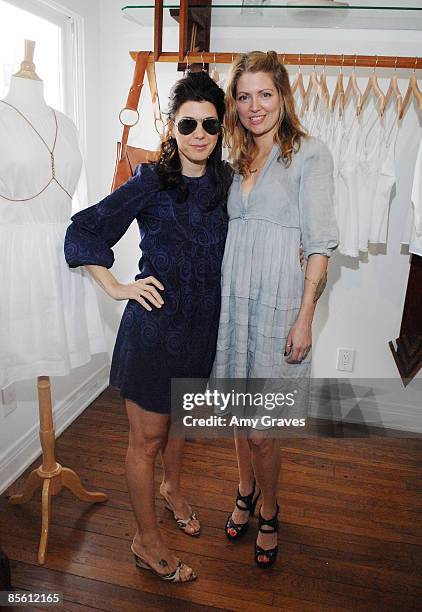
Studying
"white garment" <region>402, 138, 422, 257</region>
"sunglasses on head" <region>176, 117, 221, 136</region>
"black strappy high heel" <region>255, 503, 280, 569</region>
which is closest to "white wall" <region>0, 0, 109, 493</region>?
"black strappy high heel" <region>255, 503, 280, 569</region>

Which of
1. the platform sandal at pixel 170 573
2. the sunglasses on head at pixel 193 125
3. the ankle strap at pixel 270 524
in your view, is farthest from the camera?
the ankle strap at pixel 270 524

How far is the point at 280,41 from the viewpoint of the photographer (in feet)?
7.42

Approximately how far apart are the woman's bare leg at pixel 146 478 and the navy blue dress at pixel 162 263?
57 millimetres

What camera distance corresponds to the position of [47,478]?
1808mm

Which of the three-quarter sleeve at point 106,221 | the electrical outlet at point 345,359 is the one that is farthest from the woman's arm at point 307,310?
the electrical outlet at point 345,359

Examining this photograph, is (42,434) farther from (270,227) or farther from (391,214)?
(391,214)

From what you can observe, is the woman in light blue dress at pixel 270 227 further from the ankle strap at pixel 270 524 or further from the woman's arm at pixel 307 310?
the ankle strap at pixel 270 524

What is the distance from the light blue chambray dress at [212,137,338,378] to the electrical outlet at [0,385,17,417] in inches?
39.4

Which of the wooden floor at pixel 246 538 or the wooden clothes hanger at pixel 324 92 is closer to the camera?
the wooden floor at pixel 246 538

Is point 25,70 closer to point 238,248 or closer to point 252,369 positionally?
point 238,248

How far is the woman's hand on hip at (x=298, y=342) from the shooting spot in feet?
4.78

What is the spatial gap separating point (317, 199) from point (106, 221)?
1.92 ft

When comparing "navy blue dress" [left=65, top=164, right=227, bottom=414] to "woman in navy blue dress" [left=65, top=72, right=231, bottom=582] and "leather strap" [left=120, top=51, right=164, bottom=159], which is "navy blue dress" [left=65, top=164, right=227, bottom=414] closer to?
"woman in navy blue dress" [left=65, top=72, right=231, bottom=582]

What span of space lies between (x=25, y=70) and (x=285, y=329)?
3.60 feet
